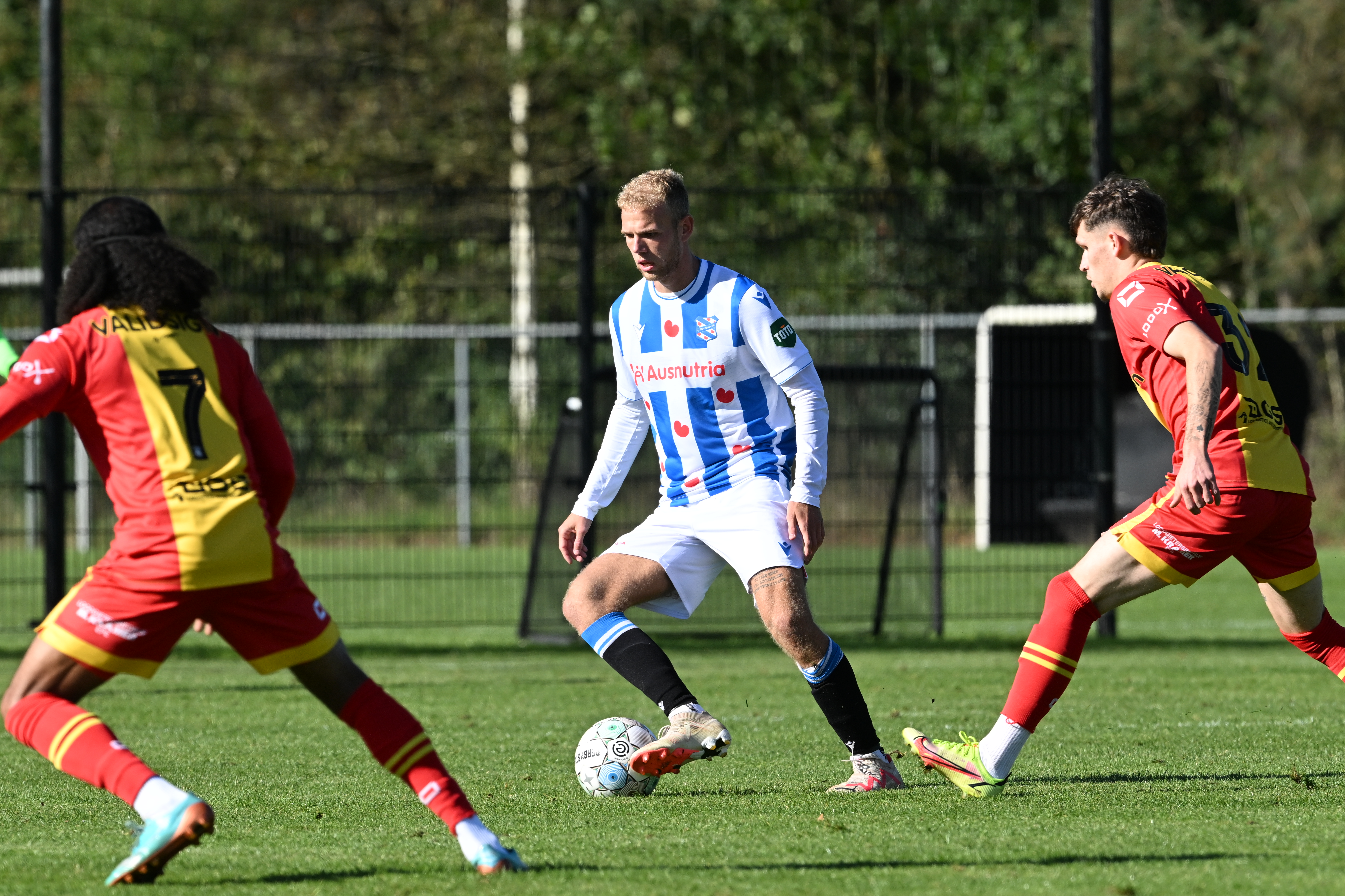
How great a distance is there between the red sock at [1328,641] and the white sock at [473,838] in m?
3.00

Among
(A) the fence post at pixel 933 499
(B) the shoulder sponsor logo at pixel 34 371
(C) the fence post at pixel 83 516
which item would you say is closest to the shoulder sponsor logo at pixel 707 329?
(B) the shoulder sponsor logo at pixel 34 371

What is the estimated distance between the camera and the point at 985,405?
12141mm

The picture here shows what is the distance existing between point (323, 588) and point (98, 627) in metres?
9.19

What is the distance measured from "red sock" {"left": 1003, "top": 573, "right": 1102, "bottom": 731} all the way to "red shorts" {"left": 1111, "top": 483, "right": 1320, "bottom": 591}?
0.79 feet

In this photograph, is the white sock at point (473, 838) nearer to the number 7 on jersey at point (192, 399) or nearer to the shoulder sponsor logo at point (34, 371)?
the number 7 on jersey at point (192, 399)

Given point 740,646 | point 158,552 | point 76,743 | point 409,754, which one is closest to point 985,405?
point 740,646

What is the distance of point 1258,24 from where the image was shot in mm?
26172

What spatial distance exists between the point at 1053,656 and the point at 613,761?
1527mm

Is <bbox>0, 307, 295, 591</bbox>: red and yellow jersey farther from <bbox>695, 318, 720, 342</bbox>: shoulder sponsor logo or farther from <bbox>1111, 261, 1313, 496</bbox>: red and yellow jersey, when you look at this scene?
<bbox>1111, 261, 1313, 496</bbox>: red and yellow jersey

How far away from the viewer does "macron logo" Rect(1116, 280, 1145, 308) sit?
5445 mm

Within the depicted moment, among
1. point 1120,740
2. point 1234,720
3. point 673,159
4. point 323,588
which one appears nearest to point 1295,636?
point 1120,740

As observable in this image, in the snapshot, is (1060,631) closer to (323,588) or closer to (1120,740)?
(1120,740)

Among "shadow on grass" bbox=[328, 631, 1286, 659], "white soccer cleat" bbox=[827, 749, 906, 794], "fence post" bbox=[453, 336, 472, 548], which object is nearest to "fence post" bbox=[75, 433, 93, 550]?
"shadow on grass" bbox=[328, 631, 1286, 659]

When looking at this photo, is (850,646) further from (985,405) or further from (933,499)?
(985,405)
